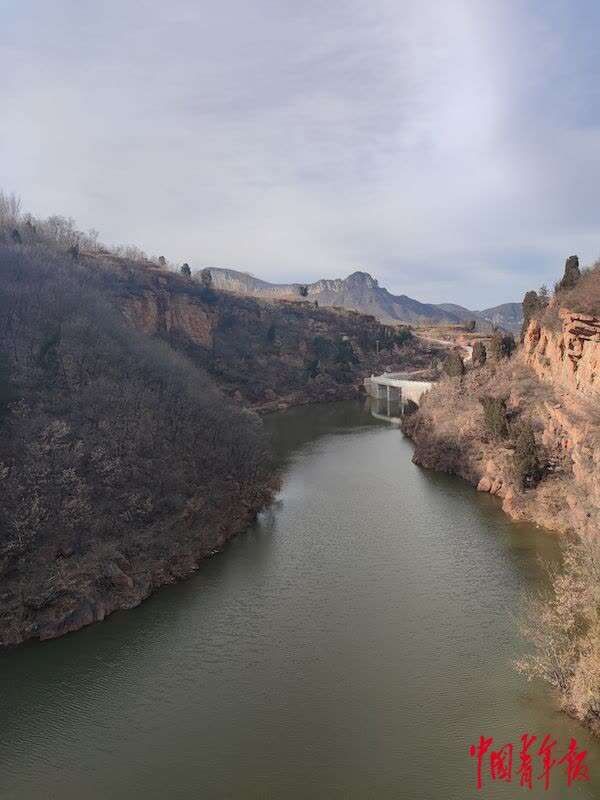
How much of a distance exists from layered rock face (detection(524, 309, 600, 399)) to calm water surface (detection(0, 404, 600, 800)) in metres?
9.87

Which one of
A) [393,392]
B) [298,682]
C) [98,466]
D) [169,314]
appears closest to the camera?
[298,682]

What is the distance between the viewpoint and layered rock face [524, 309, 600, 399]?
32.2 meters

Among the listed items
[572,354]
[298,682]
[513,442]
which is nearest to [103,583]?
[298,682]

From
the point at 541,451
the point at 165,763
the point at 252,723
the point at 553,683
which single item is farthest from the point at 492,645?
the point at 541,451

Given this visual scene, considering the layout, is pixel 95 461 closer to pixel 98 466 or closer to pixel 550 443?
pixel 98 466

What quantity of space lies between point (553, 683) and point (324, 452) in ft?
106

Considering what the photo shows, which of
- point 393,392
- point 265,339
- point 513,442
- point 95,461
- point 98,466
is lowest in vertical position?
point 98,466

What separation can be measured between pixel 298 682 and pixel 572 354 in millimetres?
25274

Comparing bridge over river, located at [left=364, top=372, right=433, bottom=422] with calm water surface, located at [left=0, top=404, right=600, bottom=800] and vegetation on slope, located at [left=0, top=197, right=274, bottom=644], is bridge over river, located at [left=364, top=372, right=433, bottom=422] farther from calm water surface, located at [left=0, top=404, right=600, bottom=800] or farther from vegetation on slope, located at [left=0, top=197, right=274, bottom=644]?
calm water surface, located at [left=0, top=404, right=600, bottom=800]

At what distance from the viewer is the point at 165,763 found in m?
14.1

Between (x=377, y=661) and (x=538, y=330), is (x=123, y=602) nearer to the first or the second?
(x=377, y=661)

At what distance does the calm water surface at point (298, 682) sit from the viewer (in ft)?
45.1

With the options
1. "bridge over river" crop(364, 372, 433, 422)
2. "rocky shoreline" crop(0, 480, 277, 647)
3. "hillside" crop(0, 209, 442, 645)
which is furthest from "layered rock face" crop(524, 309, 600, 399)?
"rocky shoreline" crop(0, 480, 277, 647)

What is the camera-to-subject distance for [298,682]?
16.9 m
